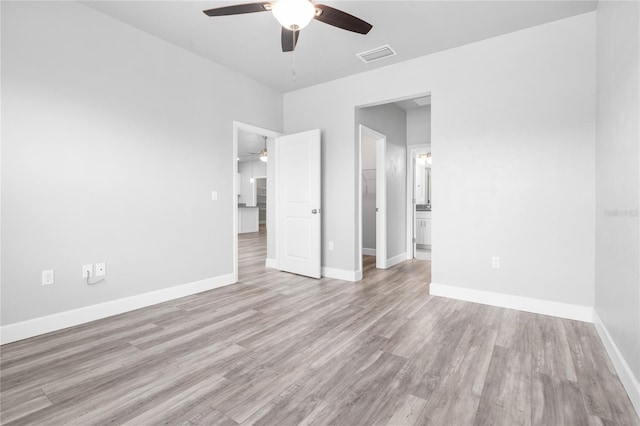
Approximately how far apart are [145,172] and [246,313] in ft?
5.89

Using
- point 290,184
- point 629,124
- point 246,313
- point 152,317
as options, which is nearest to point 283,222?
point 290,184

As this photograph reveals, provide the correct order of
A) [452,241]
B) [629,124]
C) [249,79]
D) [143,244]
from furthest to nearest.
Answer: [249,79] < [452,241] < [143,244] < [629,124]

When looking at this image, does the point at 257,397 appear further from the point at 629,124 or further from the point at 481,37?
the point at 481,37

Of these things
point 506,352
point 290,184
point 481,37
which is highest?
point 481,37

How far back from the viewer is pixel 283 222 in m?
4.69

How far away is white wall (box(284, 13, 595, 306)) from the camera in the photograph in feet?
9.11

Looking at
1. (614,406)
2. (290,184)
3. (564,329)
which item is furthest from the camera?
(290,184)

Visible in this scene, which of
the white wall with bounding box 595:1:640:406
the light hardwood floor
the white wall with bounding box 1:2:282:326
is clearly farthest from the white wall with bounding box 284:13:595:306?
the white wall with bounding box 1:2:282:326

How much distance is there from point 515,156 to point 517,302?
1.48 m

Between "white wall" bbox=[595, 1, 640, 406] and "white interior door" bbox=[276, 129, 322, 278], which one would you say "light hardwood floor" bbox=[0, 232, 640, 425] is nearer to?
"white wall" bbox=[595, 1, 640, 406]

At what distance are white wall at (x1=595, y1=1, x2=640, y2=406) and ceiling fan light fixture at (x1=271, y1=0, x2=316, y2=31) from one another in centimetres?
186

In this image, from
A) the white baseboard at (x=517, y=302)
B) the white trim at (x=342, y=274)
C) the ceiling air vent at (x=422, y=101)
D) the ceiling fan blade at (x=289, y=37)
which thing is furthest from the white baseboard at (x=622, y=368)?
the ceiling air vent at (x=422, y=101)

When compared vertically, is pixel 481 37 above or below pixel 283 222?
above

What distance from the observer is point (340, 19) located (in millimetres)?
2275
